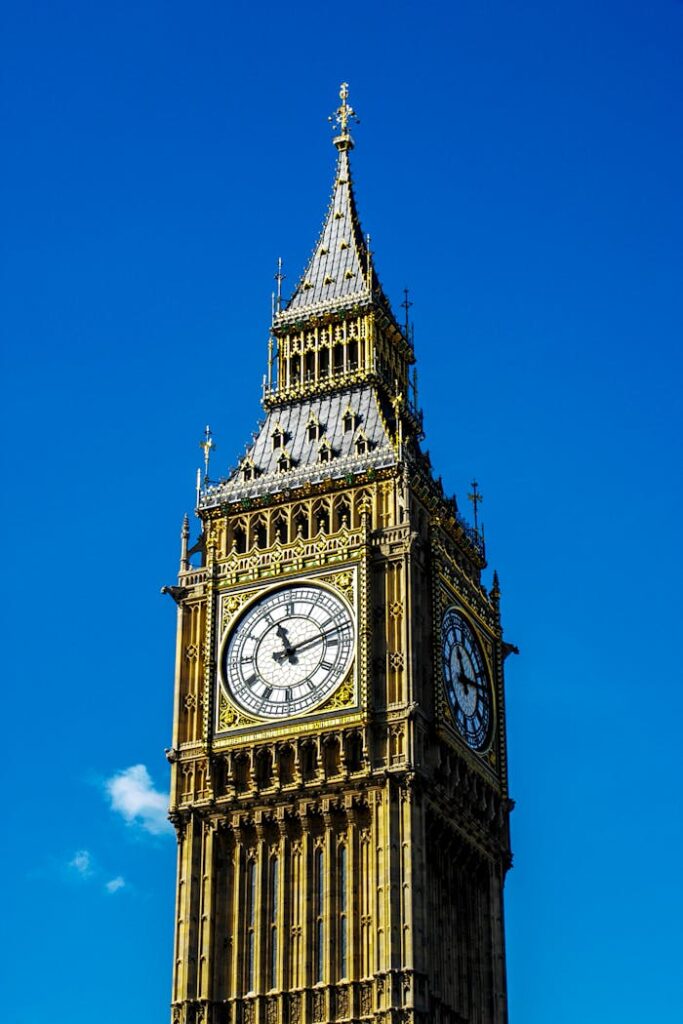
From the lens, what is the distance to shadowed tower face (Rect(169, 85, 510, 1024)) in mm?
73000

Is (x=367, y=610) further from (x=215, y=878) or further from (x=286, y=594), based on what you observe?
(x=215, y=878)

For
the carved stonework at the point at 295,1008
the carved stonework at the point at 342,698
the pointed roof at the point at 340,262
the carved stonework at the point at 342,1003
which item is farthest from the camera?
the pointed roof at the point at 340,262

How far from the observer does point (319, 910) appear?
73.8 metres

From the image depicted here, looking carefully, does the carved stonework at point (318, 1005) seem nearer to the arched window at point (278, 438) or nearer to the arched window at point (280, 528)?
the arched window at point (280, 528)

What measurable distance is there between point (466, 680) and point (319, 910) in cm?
1037

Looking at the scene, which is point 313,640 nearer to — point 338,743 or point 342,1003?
point 338,743

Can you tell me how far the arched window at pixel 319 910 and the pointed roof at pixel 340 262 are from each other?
23.9m

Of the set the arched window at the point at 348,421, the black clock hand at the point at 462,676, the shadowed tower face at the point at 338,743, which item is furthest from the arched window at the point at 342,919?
the arched window at the point at 348,421

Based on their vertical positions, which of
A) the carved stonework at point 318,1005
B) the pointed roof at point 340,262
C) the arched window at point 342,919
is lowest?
the carved stonework at point 318,1005

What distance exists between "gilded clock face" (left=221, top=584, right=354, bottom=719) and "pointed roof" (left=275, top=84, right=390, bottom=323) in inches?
589

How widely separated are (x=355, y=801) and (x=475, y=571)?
1302cm

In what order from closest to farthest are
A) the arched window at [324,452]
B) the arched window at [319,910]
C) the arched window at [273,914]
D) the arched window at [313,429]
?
1. the arched window at [319,910]
2. the arched window at [273,914]
3. the arched window at [324,452]
4. the arched window at [313,429]

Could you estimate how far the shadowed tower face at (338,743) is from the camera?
2874 inches

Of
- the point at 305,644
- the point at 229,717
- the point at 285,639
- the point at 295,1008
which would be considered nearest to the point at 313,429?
the point at 285,639
